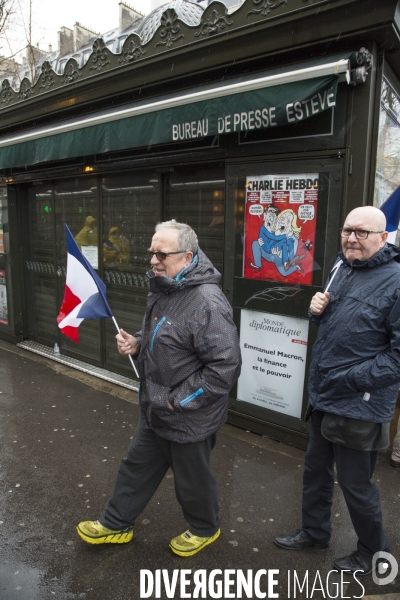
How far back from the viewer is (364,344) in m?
2.24

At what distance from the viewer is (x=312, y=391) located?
2.53m

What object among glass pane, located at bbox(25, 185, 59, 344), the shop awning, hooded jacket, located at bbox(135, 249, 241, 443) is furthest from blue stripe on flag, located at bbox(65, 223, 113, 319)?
glass pane, located at bbox(25, 185, 59, 344)

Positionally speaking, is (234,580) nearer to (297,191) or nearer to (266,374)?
(266,374)

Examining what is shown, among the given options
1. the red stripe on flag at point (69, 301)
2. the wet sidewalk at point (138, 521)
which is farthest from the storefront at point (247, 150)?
the red stripe on flag at point (69, 301)

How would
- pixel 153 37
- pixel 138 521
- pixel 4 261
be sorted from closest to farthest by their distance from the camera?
1. pixel 138 521
2. pixel 153 37
3. pixel 4 261

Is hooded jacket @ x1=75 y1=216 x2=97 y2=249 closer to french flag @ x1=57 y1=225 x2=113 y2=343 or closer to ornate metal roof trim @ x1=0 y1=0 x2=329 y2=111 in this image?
ornate metal roof trim @ x1=0 y1=0 x2=329 y2=111

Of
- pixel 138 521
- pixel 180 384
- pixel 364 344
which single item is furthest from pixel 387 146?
pixel 138 521

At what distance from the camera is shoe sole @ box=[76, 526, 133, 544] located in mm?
2676

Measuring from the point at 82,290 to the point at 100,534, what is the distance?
153 cm

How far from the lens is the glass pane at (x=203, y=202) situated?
15.0ft

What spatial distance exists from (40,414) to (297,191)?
11.3 ft

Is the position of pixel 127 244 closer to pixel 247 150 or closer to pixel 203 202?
pixel 203 202

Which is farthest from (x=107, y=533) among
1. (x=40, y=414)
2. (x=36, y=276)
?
(x=36, y=276)

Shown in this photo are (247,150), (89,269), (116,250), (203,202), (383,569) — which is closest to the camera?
(383,569)
